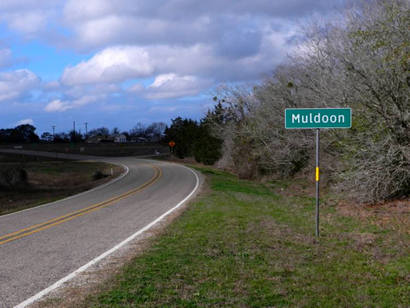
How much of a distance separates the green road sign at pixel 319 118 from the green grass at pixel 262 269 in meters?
2.52

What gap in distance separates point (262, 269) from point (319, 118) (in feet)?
13.5

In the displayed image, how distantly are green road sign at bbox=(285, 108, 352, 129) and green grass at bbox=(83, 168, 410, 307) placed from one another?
2.52 m

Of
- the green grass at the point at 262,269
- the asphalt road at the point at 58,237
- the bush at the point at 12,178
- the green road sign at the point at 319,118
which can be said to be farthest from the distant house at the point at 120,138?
the green road sign at the point at 319,118

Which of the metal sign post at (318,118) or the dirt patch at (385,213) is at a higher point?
the metal sign post at (318,118)

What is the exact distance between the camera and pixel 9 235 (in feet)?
33.6

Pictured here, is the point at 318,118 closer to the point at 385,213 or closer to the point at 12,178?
the point at 385,213

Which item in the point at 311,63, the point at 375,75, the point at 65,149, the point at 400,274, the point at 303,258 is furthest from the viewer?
the point at 65,149

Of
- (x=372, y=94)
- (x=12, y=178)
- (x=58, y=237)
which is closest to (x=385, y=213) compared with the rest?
(x=372, y=94)

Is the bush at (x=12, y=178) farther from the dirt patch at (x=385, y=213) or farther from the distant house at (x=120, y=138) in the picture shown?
the distant house at (x=120, y=138)

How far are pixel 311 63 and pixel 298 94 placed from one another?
14.6 feet

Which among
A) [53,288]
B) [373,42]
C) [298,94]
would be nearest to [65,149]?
[298,94]

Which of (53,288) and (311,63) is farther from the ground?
(311,63)

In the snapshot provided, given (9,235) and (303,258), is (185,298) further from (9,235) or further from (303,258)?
(9,235)

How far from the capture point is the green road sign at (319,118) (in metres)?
9.50
